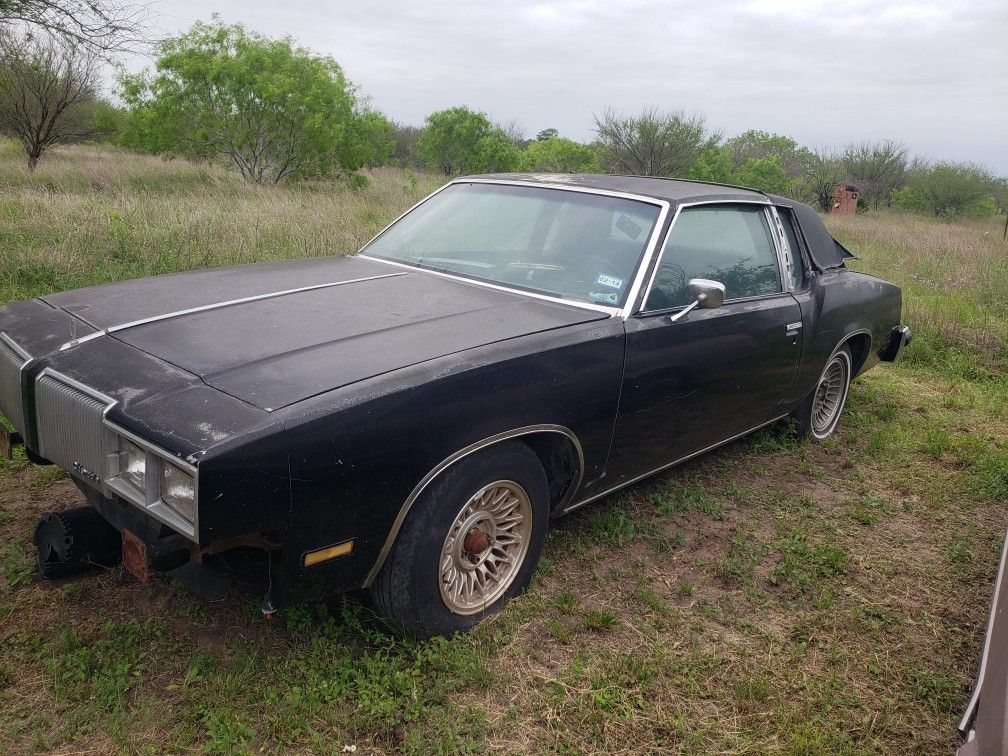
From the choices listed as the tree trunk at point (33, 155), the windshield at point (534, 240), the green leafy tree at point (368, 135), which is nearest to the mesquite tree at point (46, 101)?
the tree trunk at point (33, 155)

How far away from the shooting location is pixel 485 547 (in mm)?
2885

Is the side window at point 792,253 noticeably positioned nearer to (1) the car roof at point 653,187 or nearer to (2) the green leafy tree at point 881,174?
(1) the car roof at point 653,187

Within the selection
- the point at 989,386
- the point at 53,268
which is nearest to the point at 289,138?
the point at 53,268

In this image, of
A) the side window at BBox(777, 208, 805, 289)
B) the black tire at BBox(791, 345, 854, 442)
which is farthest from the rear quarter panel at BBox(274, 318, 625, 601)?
the black tire at BBox(791, 345, 854, 442)

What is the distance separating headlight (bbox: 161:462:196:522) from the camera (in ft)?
6.90

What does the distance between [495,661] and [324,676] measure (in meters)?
0.59

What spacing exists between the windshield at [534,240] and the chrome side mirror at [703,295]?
27 cm

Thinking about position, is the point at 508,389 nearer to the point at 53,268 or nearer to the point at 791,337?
the point at 791,337

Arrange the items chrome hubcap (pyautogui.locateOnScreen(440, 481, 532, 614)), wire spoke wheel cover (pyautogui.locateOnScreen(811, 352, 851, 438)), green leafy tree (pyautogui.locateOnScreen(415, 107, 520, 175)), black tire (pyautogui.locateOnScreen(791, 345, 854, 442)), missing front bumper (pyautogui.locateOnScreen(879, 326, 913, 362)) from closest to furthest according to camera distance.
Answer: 1. chrome hubcap (pyautogui.locateOnScreen(440, 481, 532, 614))
2. black tire (pyautogui.locateOnScreen(791, 345, 854, 442))
3. wire spoke wheel cover (pyautogui.locateOnScreen(811, 352, 851, 438))
4. missing front bumper (pyautogui.locateOnScreen(879, 326, 913, 362))
5. green leafy tree (pyautogui.locateOnScreen(415, 107, 520, 175))

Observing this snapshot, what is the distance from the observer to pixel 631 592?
10.8 ft

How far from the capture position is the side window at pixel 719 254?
11.5 feet

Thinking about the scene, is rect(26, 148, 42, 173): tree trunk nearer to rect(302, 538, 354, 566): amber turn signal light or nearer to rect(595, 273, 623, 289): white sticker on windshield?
rect(595, 273, 623, 289): white sticker on windshield

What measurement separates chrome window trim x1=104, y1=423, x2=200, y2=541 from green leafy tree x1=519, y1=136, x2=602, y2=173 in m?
26.4

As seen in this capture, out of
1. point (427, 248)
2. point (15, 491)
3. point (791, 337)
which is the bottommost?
point (15, 491)
